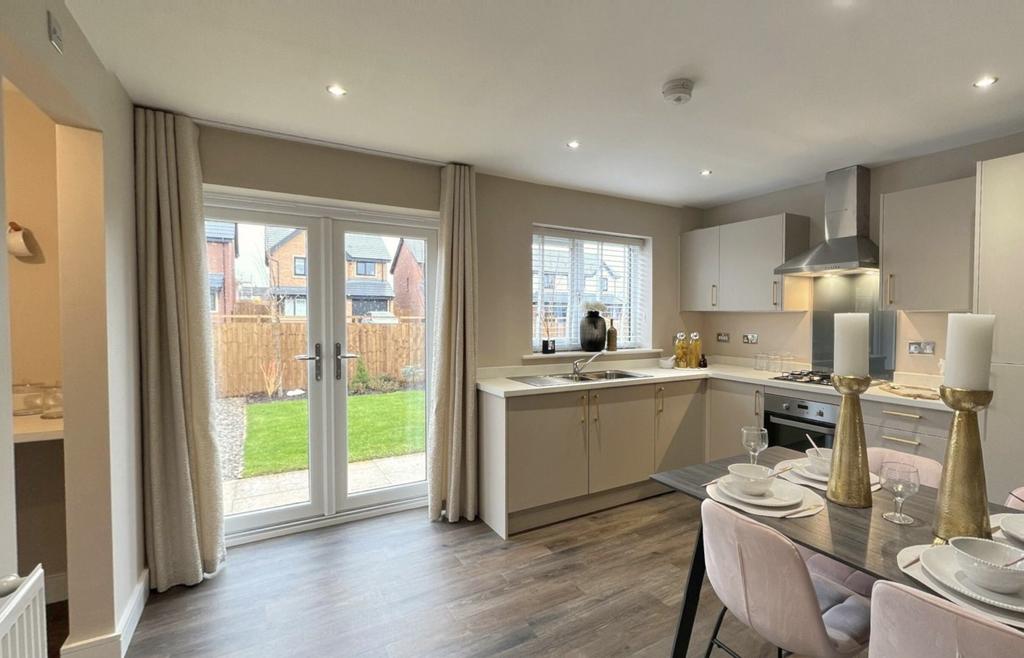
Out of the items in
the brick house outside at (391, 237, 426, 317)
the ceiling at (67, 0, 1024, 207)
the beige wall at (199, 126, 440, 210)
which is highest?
the ceiling at (67, 0, 1024, 207)

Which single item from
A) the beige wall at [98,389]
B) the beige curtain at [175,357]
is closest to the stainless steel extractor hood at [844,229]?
the beige curtain at [175,357]

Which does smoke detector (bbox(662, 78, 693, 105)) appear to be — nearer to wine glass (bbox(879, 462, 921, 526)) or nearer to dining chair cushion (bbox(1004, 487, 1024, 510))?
wine glass (bbox(879, 462, 921, 526))

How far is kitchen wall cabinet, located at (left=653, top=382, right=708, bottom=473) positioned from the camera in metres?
3.53

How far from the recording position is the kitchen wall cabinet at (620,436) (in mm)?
3232

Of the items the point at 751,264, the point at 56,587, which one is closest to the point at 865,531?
the point at 751,264

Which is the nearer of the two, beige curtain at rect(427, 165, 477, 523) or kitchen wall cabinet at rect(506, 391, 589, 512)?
kitchen wall cabinet at rect(506, 391, 589, 512)

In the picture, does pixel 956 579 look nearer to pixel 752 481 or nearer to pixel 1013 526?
pixel 1013 526

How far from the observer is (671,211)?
14.3ft

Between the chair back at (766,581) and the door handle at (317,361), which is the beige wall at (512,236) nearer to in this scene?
the door handle at (317,361)

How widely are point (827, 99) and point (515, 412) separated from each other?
2.33 meters

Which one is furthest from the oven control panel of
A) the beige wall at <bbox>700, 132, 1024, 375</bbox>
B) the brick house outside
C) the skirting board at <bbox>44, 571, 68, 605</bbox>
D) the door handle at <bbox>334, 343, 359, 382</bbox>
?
the skirting board at <bbox>44, 571, 68, 605</bbox>

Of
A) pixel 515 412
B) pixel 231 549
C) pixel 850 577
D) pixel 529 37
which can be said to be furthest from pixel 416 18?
pixel 231 549

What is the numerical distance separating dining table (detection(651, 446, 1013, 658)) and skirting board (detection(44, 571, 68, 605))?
2911mm

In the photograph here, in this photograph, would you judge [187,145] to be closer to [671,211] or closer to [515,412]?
[515,412]
